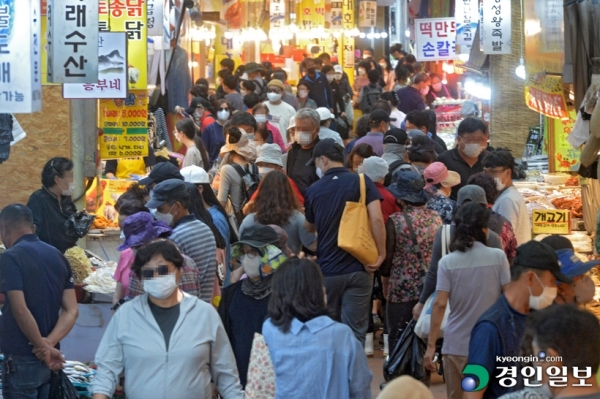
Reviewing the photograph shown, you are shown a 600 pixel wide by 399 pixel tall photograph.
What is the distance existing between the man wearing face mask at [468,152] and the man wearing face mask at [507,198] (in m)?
1.40

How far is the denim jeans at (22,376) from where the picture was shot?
272 inches

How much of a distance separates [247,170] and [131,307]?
218 inches

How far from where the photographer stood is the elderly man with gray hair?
36.3 feet

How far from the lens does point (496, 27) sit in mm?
16297

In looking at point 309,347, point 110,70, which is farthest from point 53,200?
point 309,347

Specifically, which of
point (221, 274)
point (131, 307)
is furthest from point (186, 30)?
point (131, 307)

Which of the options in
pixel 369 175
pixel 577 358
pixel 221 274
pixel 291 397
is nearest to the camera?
pixel 577 358

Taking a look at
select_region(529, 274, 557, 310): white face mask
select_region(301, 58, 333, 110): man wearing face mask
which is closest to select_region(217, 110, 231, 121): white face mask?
select_region(301, 58, 333, 110): man wearing face mask

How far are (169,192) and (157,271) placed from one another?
6.23 feet

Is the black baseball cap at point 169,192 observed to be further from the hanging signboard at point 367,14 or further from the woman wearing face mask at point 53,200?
the hanging signboard at point 367,14

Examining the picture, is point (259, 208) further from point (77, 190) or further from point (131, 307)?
point (77, 190)

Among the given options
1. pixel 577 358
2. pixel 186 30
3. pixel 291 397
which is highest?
pixel 186 30

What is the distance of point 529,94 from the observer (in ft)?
42.9

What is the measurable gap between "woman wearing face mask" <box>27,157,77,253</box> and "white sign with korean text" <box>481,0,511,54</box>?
28.7ft
